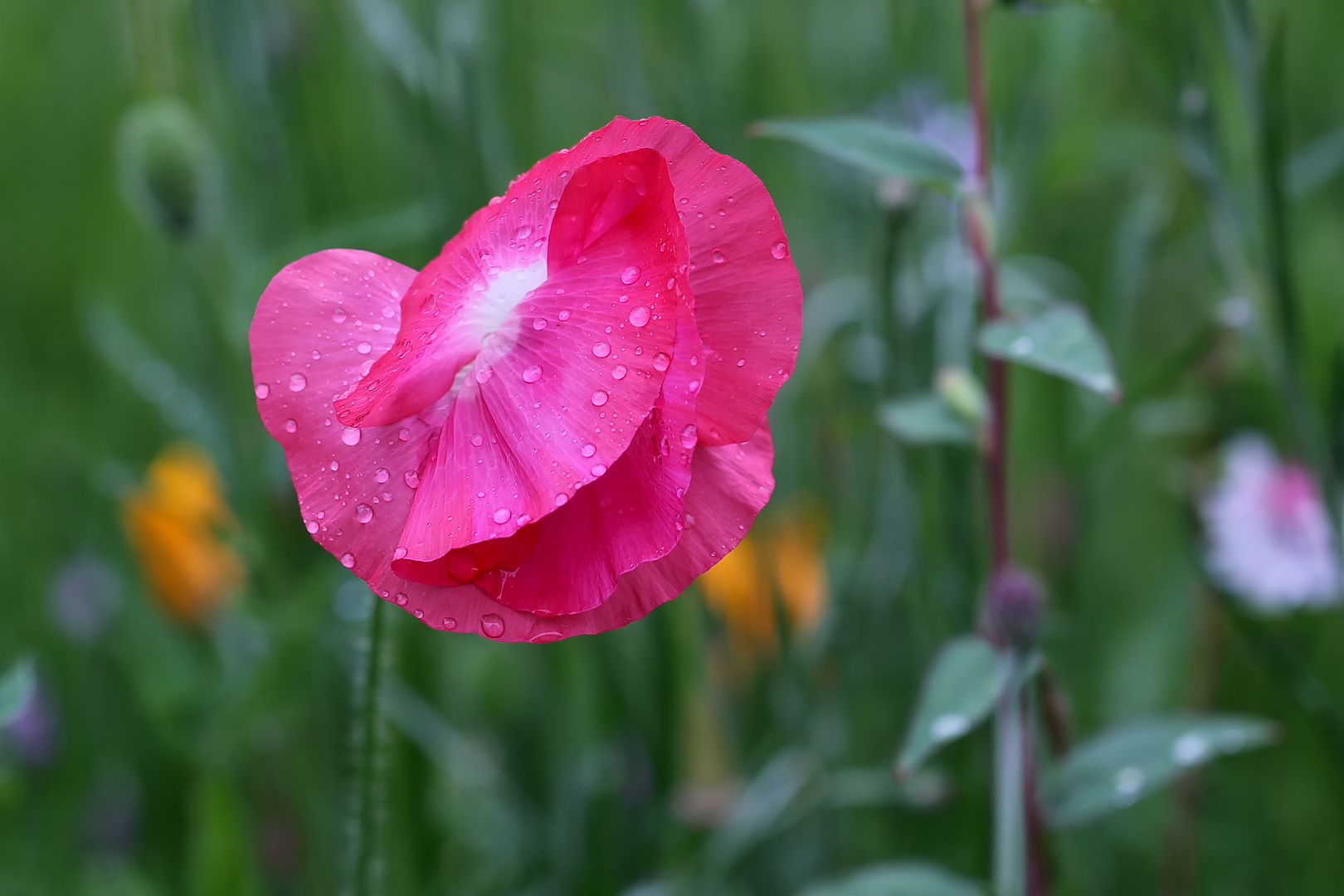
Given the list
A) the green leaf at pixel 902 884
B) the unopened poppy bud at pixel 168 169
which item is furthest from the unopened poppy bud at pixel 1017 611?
the unopened poppy bud at pixel 168 169

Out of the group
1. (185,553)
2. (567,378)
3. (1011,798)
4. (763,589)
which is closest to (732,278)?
(567,378)

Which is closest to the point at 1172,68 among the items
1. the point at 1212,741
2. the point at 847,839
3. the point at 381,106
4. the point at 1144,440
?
the point at 1212,741

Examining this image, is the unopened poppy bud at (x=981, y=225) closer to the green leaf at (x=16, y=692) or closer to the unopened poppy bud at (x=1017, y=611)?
the unopened poppy bud at (x=1017, y=611)

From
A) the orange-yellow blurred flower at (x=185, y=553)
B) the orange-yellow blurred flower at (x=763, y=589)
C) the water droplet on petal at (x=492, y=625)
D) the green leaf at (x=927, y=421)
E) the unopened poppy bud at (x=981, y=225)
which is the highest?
the unopened poppy bud at (x=981, y=225)

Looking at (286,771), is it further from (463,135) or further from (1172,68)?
(1172,68)

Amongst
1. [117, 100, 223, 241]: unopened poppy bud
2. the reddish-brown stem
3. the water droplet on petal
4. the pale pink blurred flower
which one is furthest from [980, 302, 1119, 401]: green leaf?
[117, 100, 223, 241]: unopened poppy bud

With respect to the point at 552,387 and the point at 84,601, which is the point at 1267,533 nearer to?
the point at 552,387
